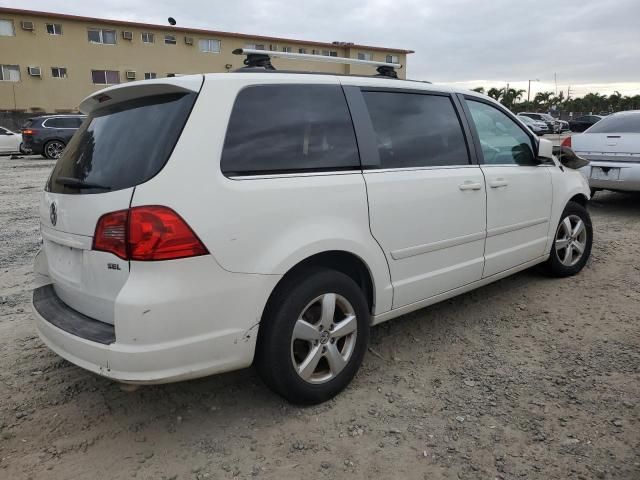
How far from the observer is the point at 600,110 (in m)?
73.2

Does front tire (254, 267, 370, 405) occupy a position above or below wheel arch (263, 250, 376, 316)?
below

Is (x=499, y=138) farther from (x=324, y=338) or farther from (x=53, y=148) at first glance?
(x=53, y=148)

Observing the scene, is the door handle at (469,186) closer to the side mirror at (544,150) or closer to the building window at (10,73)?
the side mirror at (544,150)

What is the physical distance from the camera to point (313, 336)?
2.61 metres

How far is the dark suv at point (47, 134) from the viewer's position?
1800 centimetres

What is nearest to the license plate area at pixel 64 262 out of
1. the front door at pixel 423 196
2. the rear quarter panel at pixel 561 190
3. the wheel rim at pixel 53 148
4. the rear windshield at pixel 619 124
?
the front door at pixel 423 196

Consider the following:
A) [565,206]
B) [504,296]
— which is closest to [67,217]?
[504,296]

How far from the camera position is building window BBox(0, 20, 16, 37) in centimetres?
3253

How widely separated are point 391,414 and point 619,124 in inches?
272

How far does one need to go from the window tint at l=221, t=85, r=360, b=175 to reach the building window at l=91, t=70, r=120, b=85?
36879 mm

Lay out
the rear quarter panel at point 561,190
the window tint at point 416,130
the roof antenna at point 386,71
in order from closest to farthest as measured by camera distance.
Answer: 1. the window tint at point 416,130
2. the roof antenna at point 386,71
3. the rear quarter panel at point 561,190

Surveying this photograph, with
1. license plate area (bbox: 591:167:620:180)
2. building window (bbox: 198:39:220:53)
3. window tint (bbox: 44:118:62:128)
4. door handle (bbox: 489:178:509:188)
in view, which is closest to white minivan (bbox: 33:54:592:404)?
door handle (bbox: 489:178:509:188)

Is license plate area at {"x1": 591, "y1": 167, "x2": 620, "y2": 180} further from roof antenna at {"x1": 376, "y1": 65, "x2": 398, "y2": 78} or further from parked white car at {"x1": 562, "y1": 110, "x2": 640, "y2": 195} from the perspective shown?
roof antenna at {"x1": 376, "y1": 65, "x2": 398, "y2": 78}

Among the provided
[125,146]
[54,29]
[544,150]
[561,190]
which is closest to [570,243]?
[561,190]
